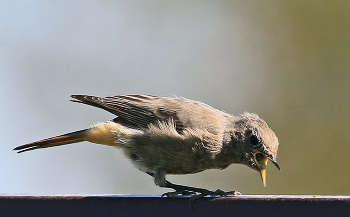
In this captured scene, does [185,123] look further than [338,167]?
No

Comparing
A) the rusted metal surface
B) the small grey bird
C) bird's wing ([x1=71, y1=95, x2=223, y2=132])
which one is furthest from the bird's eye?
the rusted metal surface

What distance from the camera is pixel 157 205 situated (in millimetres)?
3660

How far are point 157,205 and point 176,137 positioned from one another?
5.84 ft

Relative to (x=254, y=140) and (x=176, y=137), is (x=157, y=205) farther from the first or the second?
(x=254, y=140)

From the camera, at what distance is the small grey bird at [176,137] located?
5309 millimetres

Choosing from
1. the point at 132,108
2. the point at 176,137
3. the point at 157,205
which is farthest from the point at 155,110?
the point at 157,205

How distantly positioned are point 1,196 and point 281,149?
5240 mm

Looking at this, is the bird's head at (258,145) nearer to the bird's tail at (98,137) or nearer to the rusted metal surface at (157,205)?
the bird's tail at (98,137)

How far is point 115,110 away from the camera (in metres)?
5.88

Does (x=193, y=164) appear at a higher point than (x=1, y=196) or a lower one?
higher

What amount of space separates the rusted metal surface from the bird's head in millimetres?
1635

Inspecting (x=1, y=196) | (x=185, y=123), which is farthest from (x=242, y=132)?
(x=1, y=196)

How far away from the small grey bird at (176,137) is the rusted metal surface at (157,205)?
136 centimetres

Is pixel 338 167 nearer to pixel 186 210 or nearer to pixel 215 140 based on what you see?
pixel 215 140
